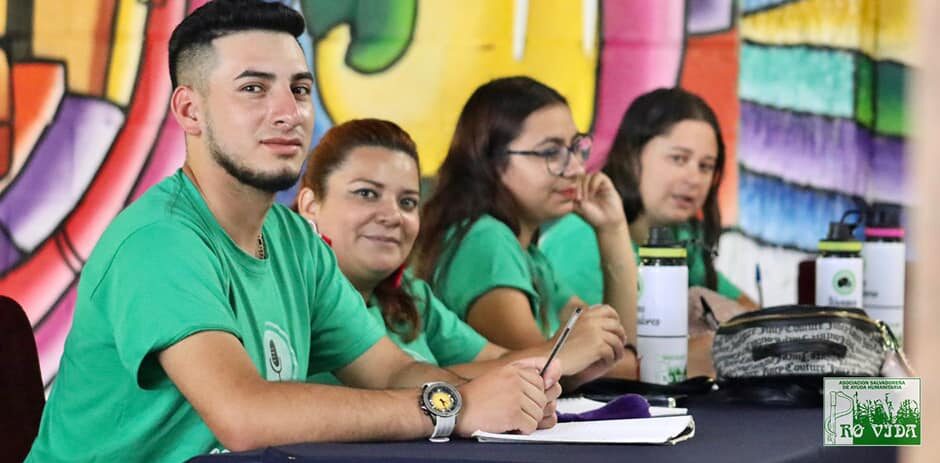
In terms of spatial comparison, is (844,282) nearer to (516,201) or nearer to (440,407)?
(516,201)

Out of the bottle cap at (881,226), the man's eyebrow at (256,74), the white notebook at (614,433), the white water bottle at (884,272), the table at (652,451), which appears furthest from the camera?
the bottle cap at (881,226)

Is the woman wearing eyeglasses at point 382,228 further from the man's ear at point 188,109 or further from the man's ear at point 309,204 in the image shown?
the man's ear at point 188,109

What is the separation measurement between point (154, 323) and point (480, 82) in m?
2.44

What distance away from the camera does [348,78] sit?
11.8ft

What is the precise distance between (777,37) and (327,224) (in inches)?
99.0

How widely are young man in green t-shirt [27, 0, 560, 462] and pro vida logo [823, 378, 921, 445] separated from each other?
0.31 metres

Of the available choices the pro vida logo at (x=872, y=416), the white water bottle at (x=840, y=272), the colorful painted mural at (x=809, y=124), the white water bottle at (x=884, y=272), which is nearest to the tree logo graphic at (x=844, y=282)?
the white water bottle at (x=840, y=272)

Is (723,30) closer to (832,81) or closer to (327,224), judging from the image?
(832,81)

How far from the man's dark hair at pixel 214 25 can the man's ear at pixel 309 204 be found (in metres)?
0.63

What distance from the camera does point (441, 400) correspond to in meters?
1.32

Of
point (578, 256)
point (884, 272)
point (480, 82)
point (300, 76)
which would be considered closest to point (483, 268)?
point (578, 256)

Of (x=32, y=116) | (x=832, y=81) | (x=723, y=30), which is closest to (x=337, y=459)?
(x=32, y=116)

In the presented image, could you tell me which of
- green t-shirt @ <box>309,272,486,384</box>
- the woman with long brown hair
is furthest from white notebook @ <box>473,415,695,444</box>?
the woman with long brown hair

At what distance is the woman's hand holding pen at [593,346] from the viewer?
6.08 feet
